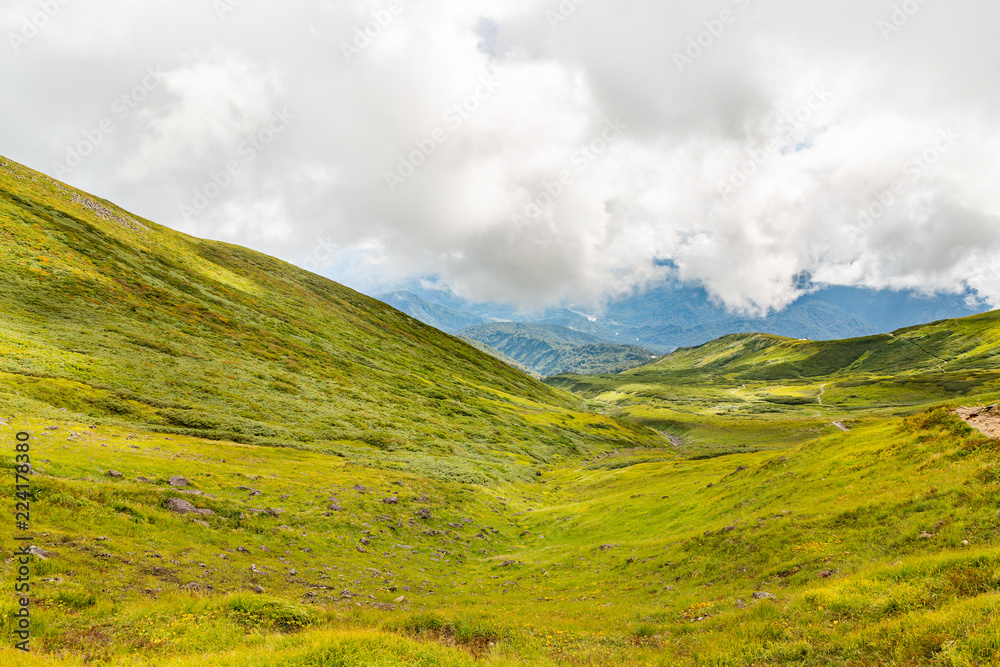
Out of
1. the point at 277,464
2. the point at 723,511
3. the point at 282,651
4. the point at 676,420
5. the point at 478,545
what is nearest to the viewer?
the point at 282,651

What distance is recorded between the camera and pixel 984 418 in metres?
23.0

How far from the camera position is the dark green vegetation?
1126 cm

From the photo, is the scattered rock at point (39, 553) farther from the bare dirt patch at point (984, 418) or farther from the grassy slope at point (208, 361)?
the bare dirt patch at point (984, 418)

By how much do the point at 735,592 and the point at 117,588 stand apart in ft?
82.5

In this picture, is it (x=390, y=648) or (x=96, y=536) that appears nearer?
(x=390, y=648)

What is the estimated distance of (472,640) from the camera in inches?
571

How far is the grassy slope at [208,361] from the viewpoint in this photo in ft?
170

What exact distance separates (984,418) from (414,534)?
39.7 meters

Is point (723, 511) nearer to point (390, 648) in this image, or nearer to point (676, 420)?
point (390, 648)

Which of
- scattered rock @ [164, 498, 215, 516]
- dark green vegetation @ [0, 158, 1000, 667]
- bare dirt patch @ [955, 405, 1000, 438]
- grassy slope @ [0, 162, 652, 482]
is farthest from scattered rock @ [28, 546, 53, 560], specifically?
bare dirt patch @ [955, 405, 1000, 438]

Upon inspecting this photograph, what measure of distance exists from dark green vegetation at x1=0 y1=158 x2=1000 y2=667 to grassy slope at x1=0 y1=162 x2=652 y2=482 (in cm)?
73

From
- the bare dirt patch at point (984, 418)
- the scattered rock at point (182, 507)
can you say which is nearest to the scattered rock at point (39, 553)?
the scattered rock at point (182, 507)

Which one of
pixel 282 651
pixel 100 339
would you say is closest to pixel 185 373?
pixel 100 339

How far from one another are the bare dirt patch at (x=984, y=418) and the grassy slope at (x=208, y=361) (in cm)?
4927
